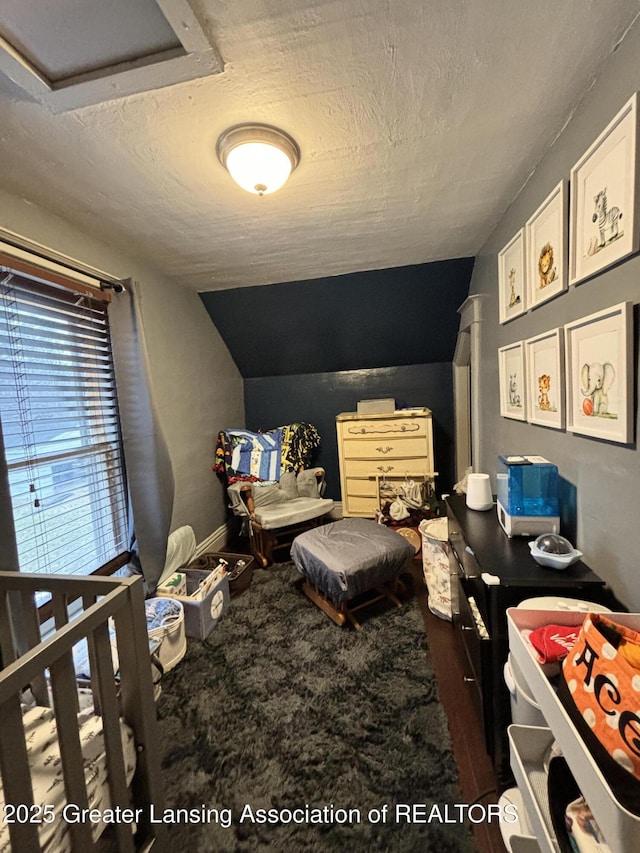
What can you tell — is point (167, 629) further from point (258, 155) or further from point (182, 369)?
point (258, 155)

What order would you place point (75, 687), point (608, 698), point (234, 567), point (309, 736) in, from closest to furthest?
point (608, 698)
point (75, 687)
point (309, 736)
point (234, 567)

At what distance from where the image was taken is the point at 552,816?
732mm

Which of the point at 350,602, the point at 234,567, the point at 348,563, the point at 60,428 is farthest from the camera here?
the point at 234,567

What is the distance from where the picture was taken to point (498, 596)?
1.08m

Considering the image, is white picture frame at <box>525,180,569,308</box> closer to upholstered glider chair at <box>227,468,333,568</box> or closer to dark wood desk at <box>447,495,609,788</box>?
dark wood desk at <box>447,495,609,788</box>

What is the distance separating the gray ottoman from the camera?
75.5 inches

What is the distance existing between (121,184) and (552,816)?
7.69 feet

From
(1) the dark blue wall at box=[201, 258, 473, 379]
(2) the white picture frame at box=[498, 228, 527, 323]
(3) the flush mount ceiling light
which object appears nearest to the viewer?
(3) the flush mount ceiling light

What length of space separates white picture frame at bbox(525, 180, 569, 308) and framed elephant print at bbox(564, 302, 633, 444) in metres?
0.22

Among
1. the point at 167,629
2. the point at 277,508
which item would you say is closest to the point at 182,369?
the point at 277,508

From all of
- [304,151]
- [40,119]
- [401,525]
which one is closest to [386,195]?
[304,151]

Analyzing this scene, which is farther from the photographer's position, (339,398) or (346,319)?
(339,398)

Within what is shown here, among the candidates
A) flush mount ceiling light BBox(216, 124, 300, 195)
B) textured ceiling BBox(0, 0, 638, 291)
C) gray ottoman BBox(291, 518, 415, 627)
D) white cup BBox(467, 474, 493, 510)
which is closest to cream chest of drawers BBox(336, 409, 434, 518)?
gray ottoman BBox(291, 518, 415, 627)

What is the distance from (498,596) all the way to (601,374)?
2.44 ft
